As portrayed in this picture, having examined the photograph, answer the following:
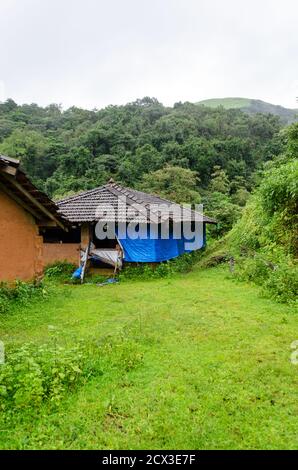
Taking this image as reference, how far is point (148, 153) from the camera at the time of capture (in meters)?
35.2

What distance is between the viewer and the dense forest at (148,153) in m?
Answer: 31.4

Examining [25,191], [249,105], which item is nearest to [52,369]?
[25,191]

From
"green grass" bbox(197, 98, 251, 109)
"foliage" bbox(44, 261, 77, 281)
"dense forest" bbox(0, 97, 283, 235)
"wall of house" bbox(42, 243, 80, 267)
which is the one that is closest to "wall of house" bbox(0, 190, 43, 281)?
"foliage" bbox(44, 261, 77, 281)

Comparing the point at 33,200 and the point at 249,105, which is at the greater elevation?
the point at 249,105

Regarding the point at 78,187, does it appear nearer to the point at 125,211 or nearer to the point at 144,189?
the point at 144,189

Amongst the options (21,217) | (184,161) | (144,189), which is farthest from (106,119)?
(21,217)

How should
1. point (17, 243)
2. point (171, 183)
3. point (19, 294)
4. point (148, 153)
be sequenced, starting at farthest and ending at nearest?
point (148, 153)
point (171, 183)
point (17, 243)
point (19, 294)

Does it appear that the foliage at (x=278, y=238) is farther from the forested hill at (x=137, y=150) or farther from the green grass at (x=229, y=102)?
the green grass at (x=229, y=102)

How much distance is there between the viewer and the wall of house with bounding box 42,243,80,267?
16.5 meters

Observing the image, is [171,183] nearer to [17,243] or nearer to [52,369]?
[17,243]

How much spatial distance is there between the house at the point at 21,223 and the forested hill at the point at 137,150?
19895 mm

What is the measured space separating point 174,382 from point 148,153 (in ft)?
103

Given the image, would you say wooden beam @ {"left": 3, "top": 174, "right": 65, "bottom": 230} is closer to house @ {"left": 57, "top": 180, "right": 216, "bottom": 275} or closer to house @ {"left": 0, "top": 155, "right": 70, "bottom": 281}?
house @ {"left": 0, "top": 155, "right": 70, "bottom": 281}

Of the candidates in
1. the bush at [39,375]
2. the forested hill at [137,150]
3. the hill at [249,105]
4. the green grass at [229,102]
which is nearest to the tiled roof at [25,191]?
the bush at [39,375]
